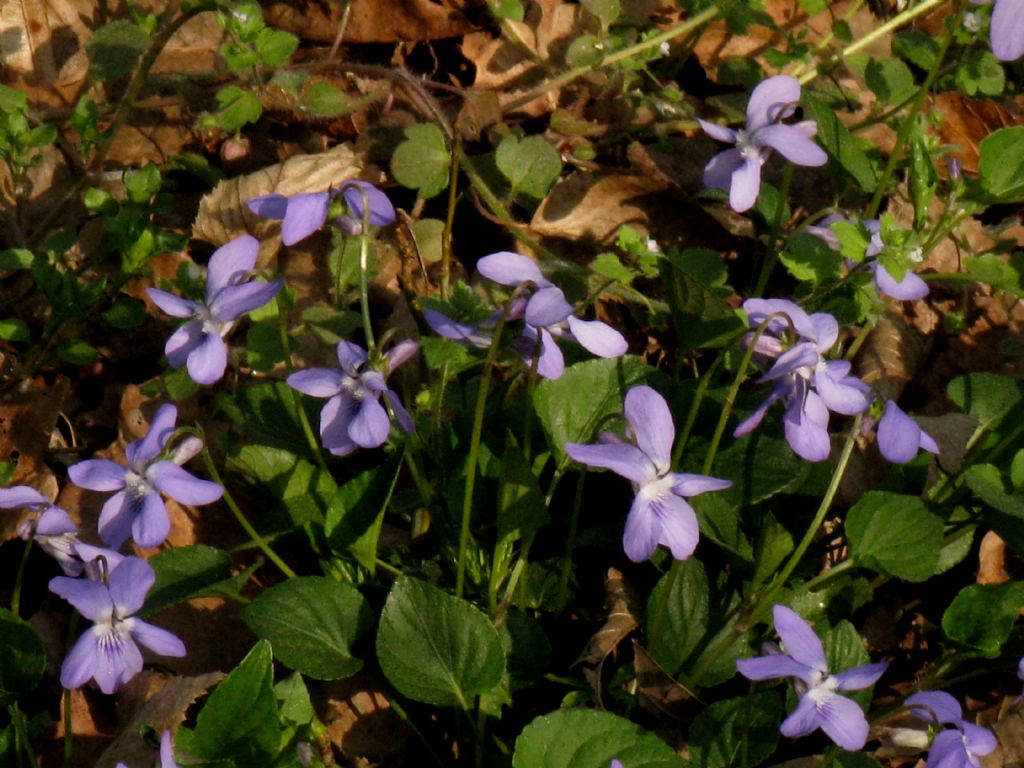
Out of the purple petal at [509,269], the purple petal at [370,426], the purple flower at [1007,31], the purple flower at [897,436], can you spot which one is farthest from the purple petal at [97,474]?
the purple flower at [1007,31]

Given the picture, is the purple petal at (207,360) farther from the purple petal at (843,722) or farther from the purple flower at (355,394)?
the purple petal at (843,722)

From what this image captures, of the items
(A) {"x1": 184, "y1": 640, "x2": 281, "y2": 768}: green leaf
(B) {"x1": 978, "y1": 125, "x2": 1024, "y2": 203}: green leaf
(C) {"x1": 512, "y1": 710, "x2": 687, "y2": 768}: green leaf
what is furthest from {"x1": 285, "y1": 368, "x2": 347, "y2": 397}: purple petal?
(B) {"x1": 978, "y1": 125, "x2": 1024, "y2": 203}: green leaf

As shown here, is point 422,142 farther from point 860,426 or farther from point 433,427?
point 860,426

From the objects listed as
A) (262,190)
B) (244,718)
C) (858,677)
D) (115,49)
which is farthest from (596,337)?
(115,49)

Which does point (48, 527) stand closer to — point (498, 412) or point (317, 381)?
point (317, 381)

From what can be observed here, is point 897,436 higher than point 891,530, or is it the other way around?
point 897,436

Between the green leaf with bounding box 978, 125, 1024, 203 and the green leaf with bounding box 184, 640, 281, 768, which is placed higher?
the green leaf with bounding box 978, 125, 1024, 203

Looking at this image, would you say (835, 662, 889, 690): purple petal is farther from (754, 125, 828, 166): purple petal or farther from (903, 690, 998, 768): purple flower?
(754, 125, 828, 166): purple petal
